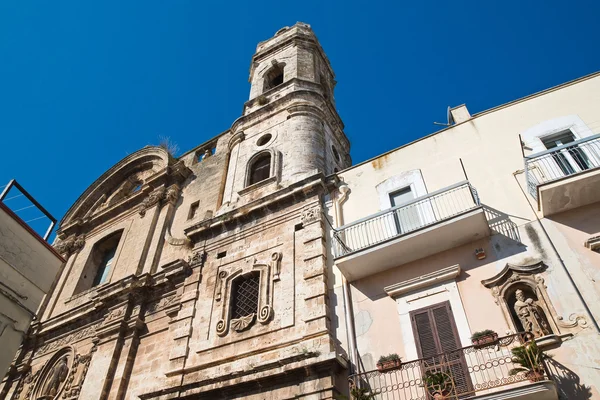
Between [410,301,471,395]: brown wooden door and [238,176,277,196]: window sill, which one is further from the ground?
[238,176,277,196]: window sill

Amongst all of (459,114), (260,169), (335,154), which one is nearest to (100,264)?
(260,169)

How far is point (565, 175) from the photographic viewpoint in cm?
828

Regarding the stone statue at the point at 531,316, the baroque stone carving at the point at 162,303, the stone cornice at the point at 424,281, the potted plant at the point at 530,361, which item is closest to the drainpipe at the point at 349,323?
the stone cornice at the point at 424,281

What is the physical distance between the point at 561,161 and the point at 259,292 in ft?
21.8

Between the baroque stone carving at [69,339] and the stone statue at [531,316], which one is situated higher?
the baroque stone carving at [69,339]

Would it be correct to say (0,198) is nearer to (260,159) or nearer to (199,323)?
(199,323)

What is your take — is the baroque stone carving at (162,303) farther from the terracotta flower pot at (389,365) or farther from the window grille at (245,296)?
the terracotta flower pot at (389,365)

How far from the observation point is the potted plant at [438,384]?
22.0 ft

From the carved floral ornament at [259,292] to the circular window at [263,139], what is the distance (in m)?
5.20

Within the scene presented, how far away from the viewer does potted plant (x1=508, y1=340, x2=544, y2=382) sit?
6359mm

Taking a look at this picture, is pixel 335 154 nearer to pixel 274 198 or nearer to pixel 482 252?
pixel 274 198

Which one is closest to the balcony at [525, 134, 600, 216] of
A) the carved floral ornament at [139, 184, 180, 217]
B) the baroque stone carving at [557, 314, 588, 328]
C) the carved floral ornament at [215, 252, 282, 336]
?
the baroque stone carving at [557, 314, 588, 328]

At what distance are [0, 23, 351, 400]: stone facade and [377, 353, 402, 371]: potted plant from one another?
724mm

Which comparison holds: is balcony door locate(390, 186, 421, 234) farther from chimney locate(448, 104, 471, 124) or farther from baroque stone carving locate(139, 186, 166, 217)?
baroque stone carving locate(139, 186, 166, 217)
